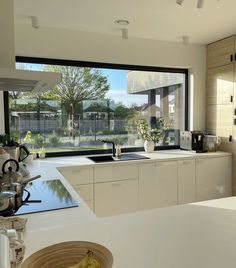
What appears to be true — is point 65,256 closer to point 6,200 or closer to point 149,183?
point 6,200

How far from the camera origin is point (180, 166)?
3395 millimetres

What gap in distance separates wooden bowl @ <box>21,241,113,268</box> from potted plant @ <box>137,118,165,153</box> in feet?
9.54

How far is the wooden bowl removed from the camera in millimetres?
821

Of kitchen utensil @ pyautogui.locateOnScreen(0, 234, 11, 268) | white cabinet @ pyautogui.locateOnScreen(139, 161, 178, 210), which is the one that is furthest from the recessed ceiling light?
kitchen utensil @ pyautogui.locateOnScreen(0, 234, 11, 268)

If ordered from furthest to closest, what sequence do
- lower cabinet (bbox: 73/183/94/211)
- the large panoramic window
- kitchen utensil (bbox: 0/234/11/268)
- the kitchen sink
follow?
the large panoramic window, the kitchen sink, lower cabinet (bbox: 73/183/94/211), kitchen utensil (bbox: 0/234/11/268)

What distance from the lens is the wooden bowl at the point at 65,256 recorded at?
0.82 m

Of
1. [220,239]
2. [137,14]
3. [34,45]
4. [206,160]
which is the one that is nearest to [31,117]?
[34,45]

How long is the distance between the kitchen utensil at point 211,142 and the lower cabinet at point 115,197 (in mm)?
1315

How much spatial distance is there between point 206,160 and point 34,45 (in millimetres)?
2676

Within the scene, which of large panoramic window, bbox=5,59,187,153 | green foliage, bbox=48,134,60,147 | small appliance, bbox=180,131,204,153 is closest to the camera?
large panoramic window, bbox=5,59,187,153

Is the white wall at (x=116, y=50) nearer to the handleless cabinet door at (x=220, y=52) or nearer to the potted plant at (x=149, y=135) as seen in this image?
the handleless cabinet door at (x=220, y=52)

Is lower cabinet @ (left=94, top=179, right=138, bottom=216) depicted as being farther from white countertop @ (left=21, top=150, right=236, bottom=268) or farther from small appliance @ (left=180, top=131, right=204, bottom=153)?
white countertop @ (left=21, top=150, right=236, bottom=268)

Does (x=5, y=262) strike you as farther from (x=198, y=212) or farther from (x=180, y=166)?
(x=180, y=166)

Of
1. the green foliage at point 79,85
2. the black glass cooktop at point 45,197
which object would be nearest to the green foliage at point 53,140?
the green foliage at point 79,85
